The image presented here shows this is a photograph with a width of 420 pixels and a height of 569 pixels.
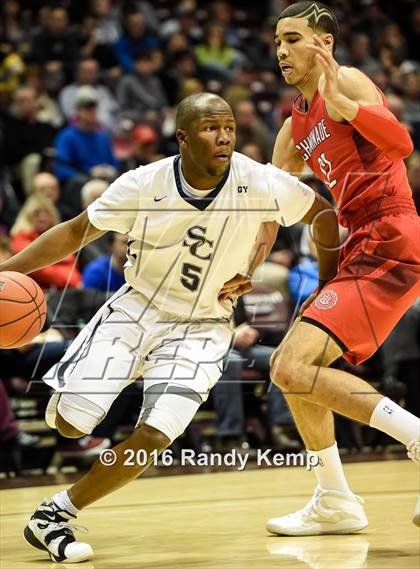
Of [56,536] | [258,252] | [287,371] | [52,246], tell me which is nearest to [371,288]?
[287,371]

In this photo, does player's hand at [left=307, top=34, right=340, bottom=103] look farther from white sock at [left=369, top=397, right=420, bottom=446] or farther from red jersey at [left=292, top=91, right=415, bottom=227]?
white sock at [left=369, top=397, right=420, bottom=446]

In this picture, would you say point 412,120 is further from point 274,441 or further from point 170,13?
point 274,441

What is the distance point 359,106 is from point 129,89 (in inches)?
324

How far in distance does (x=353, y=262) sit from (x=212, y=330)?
0.72 m

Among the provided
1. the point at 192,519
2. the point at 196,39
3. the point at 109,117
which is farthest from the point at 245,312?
the point at 196,39

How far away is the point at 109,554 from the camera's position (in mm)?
4770

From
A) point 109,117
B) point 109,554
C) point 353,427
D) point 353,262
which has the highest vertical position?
point 353,262

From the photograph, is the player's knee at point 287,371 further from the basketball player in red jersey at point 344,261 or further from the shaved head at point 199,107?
the shaved head at point 199,107

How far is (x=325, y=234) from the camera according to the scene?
510 cm

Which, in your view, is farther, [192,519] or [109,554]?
[192,519]

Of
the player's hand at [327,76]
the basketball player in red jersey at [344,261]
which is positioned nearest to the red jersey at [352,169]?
the basketball player in red jersey at [344,261]

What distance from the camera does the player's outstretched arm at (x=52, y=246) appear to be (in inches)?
191

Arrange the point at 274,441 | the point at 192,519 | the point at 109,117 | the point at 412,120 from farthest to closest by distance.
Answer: the point at 412,120
the point at 109,117
the point at 274,441
the point at 192,519

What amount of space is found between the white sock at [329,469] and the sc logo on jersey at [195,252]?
40.1 inches
